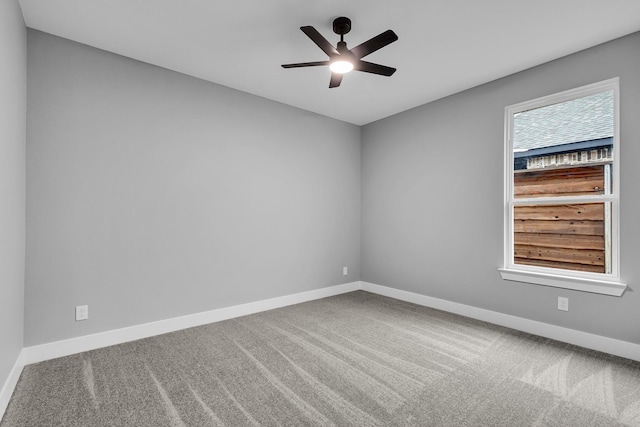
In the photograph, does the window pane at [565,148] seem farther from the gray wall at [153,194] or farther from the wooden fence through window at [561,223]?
the gray wall at [153,194]

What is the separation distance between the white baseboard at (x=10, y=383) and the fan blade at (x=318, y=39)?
9.52 ft

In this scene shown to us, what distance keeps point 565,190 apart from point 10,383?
15.4 ft

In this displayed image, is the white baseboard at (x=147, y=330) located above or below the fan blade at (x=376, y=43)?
below

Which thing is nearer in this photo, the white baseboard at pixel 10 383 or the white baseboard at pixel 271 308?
the white baseboard at pixel 10 383

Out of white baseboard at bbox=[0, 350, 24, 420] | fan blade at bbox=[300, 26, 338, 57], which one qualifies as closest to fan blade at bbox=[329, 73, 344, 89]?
fan blade at bbox=[300, 26, 338, 57]

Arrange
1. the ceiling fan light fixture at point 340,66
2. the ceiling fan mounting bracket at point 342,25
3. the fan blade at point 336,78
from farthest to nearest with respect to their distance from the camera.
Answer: the fan blade at point 336,78 → the ceiling fan light fixture at point 340,66 → the ceiling fan mounting bracket at point 342,25

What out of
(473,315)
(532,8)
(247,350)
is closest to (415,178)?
(473,315)

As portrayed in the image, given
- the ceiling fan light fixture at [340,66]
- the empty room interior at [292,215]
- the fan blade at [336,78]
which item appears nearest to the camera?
the empty room interior at [292,215]

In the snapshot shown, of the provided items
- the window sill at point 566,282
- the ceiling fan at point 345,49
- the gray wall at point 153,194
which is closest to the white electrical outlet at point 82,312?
the gray wall at point 153,194

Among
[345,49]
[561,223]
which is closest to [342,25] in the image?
[345,49]

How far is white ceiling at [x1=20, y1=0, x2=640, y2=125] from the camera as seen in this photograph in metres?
2.21

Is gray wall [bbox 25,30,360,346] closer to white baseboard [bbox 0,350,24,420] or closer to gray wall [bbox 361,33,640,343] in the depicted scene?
white baseboard [bbox 0,350,24,420]

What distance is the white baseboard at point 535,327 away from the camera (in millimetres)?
2541

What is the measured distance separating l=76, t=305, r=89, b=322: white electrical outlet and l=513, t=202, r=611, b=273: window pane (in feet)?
13.8
